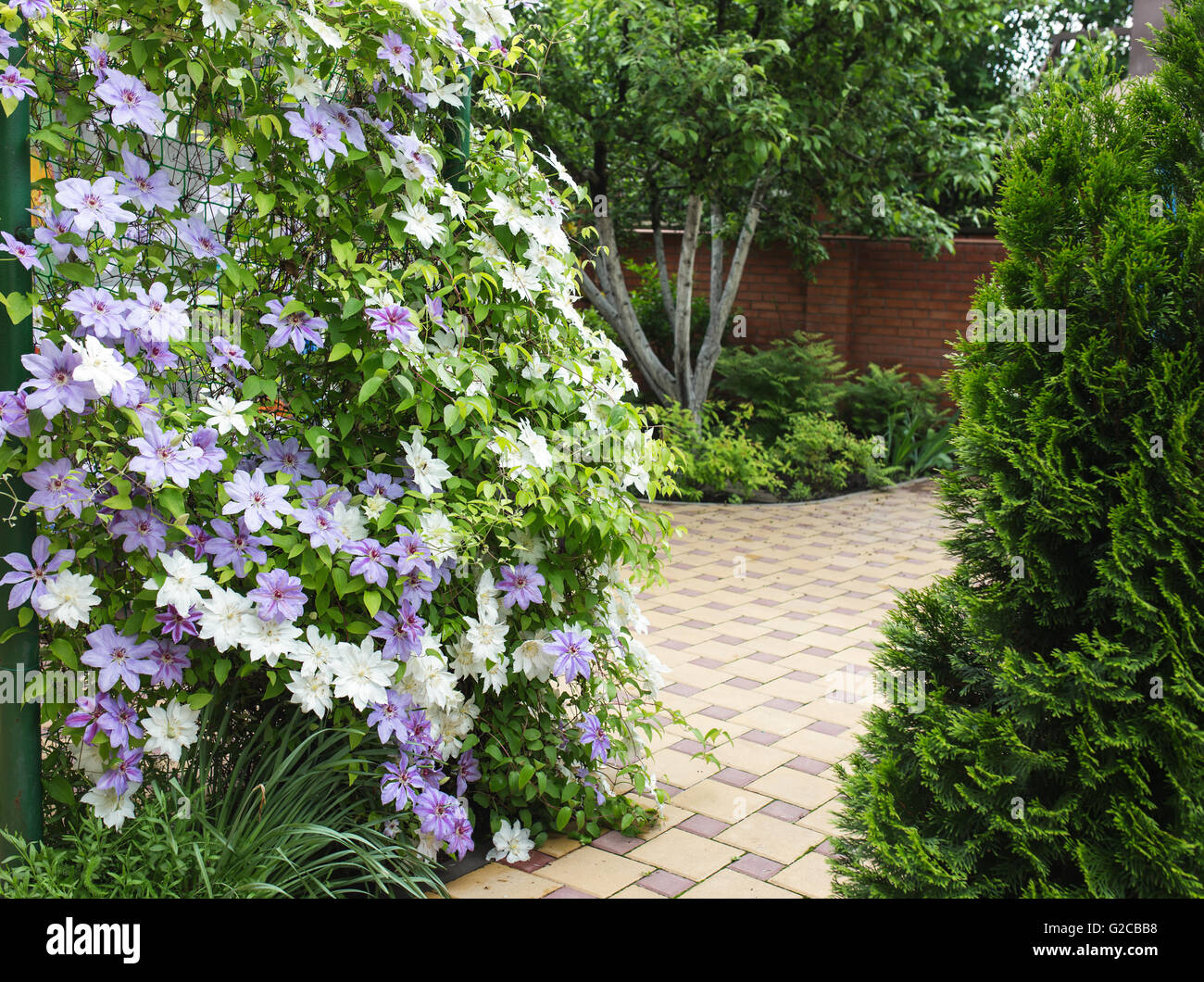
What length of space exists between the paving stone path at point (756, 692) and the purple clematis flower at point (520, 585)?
A: 2.57 feet

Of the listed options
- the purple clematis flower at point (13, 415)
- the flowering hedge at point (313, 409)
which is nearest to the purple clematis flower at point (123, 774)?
the flowering hedge at point (313, 409)

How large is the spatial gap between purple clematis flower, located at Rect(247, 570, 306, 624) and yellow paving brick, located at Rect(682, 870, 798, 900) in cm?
132

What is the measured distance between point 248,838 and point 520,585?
3.04ft

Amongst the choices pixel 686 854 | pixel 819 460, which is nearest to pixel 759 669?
pixel 686 854

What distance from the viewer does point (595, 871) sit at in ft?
10.4

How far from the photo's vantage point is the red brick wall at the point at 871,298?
11500 mm

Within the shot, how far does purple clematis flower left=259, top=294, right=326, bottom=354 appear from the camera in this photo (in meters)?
2.72

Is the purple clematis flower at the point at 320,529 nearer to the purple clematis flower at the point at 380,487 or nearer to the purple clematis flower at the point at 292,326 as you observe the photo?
the purple clematis flower at the point at 380,487

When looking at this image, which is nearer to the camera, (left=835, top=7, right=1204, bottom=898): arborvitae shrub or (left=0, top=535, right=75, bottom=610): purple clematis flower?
(left=835, top=7, right=1204, bottom=898): arborvitae shrub

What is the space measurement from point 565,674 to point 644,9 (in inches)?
247
